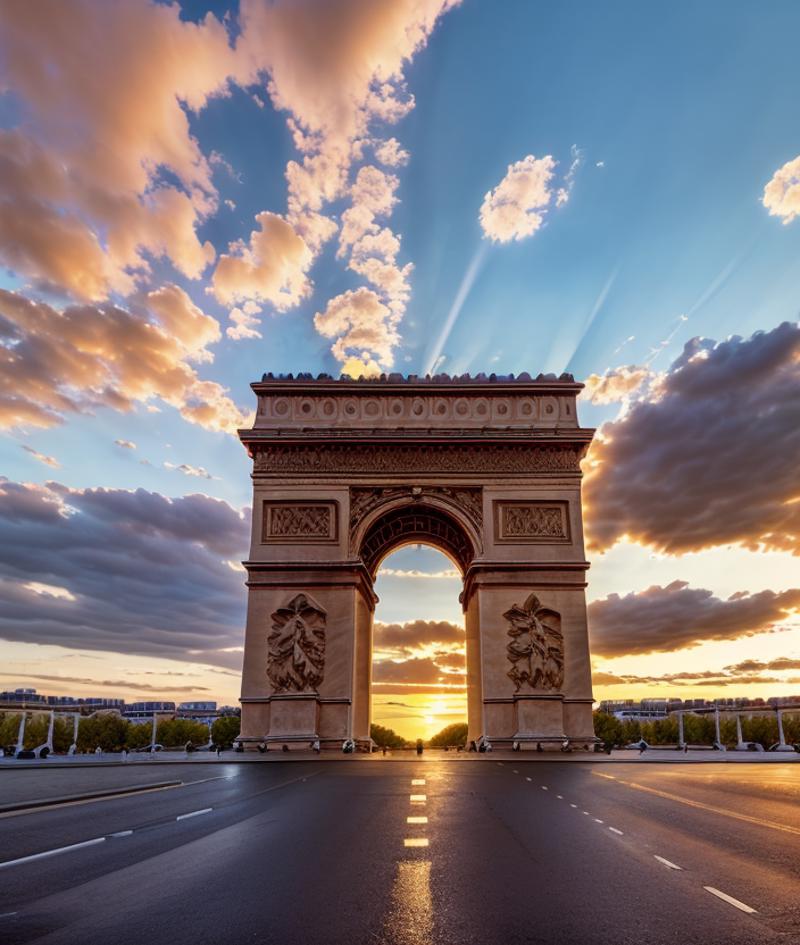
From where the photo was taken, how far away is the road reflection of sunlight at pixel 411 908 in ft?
17.0

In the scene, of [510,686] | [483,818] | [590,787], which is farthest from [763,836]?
[510,686]

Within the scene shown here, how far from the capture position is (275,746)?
108 feet

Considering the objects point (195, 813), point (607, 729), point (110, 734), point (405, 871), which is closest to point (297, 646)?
point (195, 813)

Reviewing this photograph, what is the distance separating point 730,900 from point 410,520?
3311 cm

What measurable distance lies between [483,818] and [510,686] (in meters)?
23.0

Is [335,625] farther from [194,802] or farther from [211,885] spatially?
[211,885]

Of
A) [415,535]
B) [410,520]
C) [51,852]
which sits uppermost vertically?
[410,520]

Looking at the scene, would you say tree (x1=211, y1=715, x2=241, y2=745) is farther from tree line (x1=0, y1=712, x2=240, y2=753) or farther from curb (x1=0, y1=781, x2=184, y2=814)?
curb (x1=0, y1=781, x2=184, y2=814)

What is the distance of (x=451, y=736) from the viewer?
426 feet

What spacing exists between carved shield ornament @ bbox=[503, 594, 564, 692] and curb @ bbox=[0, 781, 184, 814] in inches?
691

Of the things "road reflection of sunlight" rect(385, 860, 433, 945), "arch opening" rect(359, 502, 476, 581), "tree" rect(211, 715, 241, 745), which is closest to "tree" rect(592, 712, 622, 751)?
"tree" rect(211, 715, 241, 745)

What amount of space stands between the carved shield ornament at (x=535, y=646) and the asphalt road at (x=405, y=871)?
18.8 metres

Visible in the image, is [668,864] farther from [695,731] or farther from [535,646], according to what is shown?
[695,731]

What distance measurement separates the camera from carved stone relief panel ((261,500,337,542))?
1405 inches
